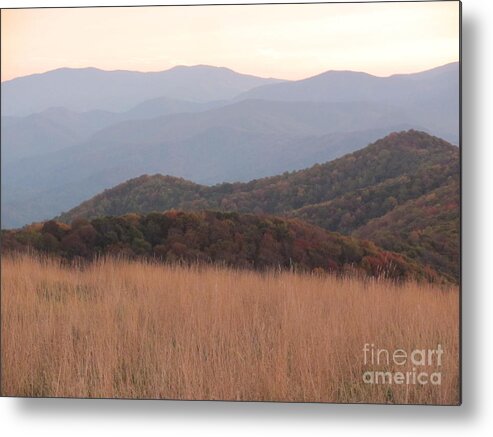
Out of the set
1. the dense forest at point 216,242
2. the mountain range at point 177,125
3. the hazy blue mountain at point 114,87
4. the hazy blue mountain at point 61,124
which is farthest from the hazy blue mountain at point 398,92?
the dense forest at point 216,242

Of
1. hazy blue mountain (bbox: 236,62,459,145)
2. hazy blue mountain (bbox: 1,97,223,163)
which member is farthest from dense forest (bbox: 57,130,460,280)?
hazy blue mountain (bbox: 1,97,223,163)

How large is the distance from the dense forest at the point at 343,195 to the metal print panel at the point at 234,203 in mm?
16

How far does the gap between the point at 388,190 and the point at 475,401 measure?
5.69 feet

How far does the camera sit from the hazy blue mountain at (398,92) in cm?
718

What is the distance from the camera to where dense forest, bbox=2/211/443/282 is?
7453mm

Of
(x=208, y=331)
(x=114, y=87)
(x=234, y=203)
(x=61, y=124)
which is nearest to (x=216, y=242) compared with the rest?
(x=234, y=203)

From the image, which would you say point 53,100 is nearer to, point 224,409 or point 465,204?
point 224,409

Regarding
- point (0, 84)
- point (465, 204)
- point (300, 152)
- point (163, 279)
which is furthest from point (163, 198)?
point (465, 204)

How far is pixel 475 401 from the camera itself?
7086mm

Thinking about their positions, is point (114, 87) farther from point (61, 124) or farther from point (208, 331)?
point (208, 331)

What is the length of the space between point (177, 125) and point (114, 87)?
1.94ft

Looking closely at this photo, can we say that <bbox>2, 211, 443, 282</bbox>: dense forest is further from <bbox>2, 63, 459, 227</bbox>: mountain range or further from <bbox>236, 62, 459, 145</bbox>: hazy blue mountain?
<bbox>236, 62, 459, 145</bbox>: hazy blue mountain

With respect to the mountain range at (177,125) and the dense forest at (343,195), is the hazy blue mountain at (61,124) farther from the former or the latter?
the dense forest at (343,195)

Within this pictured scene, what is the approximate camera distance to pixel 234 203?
24.7 ft
